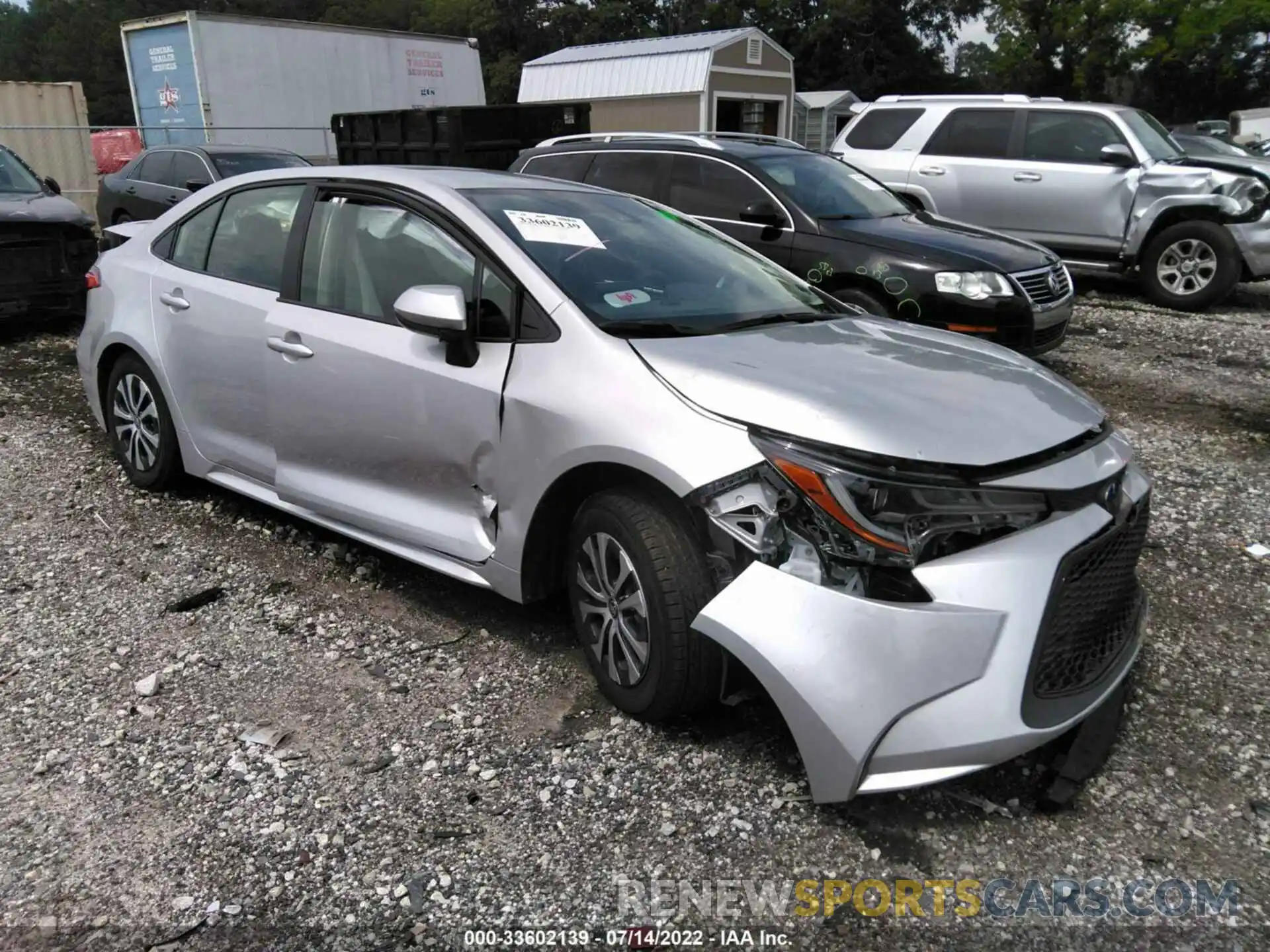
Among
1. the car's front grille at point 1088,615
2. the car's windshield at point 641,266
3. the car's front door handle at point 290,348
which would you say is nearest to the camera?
the car's front grille at point 1088,615

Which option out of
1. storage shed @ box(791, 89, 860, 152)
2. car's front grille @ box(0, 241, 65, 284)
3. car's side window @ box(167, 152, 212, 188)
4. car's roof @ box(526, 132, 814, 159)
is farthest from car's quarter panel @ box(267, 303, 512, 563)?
storage shed @ box(791, 89, 860, 152)

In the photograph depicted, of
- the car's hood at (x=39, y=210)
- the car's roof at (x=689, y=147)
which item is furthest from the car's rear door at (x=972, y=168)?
the car's hood at (x=39, y=210)

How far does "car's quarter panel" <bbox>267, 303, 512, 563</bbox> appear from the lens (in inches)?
131

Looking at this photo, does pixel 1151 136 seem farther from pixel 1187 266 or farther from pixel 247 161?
pixel 247 161

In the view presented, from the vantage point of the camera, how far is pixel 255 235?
4352mm

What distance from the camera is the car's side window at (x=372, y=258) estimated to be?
3.59 meters

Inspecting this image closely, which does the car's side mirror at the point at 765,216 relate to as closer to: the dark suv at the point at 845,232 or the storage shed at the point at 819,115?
the dark suv at the point at 845,232

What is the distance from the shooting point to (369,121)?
13.6m

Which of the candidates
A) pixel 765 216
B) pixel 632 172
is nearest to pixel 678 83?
pixel 632 172

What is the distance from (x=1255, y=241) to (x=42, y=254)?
1096 cm

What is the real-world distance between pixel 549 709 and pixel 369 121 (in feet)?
40.3

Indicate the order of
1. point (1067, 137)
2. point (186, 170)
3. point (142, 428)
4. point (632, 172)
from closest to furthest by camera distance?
point (142, 428) → point (632, 172) → point (1067, 137) → point (186, 170)

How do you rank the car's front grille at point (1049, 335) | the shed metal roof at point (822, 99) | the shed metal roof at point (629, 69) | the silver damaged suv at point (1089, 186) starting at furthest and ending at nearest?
the shed metal roof at point (822, 99) < the shed metal roof at point (629, 69) < the silver damaged suv at point (1089, 186) < the car's front grille at point (1049, 335)

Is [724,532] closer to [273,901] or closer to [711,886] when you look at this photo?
[711,886]
